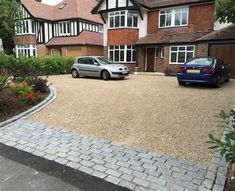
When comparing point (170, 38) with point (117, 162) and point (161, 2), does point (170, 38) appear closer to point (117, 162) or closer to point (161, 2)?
point (161, 2)

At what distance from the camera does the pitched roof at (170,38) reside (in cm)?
1848

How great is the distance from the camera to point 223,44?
53.5ft

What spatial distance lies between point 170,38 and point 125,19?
4.51 metres

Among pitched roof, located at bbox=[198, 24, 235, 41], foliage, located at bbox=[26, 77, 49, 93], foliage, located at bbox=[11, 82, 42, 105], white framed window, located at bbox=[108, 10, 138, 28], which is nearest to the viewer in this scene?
foliage, located at bbox=[11, 82, 42, 105]

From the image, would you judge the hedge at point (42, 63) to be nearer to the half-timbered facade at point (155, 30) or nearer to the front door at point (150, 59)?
the half-timbered facade at point (155, 30)

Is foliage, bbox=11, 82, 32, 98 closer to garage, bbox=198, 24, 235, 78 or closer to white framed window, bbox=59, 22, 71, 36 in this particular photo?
garage, bbox=198, 24, 235, 78

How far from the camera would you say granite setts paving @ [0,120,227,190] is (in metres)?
3.14

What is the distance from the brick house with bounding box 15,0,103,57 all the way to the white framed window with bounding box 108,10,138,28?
582cm

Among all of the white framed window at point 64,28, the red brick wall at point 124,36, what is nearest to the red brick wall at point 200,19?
the red brick wall at point 124,36

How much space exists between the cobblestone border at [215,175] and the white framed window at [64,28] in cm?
2707

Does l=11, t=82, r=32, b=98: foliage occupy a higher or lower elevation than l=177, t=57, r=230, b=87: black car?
lower

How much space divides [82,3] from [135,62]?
14809 millimetres

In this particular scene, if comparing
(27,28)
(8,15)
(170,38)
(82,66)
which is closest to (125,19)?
(170,38)

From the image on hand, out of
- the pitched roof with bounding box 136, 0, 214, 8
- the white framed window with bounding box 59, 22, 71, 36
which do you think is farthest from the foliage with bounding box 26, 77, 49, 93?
the white framed window with bounding box 59, 22, 71, 36
